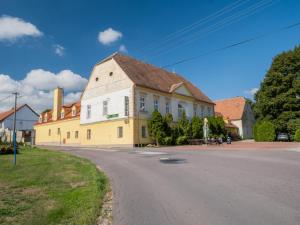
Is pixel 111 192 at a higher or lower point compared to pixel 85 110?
lower

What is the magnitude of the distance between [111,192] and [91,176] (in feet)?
8.09

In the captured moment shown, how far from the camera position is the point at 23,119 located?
61938mm

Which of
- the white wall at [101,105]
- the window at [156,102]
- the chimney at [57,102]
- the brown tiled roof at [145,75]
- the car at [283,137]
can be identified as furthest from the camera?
the chimney at [57,102]

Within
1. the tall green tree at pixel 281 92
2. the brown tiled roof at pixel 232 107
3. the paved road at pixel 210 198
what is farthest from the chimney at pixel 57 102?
the paved road at pixel 210 198

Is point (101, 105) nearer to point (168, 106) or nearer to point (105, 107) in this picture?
point (105, 107)

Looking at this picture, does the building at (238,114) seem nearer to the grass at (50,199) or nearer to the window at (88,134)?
the window at (88,134)

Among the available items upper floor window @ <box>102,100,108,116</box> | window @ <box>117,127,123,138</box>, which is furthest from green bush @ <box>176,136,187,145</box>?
upper floor window @ <box>102,100,108,116</box>

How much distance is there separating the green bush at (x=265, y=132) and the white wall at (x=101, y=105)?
1959cm

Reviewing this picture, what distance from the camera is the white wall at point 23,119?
2319 inches

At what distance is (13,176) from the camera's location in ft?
31.7

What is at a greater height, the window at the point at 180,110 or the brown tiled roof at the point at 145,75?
the brown tiled roof at the point at 145,75

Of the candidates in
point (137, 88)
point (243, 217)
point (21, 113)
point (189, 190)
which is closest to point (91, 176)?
point (189, 190)

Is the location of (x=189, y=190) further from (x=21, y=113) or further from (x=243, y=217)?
(x=21, y=113)

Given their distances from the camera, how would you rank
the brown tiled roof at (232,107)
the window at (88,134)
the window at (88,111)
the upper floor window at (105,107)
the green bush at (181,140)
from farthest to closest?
the brown tiled roof at (232,107) → the window at (88,111) → the window at (88,134) → the upper floor window at (105,107) → the green bush at (181,140)
